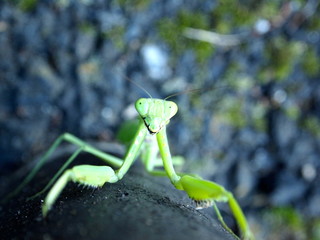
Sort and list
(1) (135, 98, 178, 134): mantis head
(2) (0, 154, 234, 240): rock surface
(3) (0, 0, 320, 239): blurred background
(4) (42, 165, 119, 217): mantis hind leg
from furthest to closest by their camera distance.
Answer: (3) (0, 0, 320, 239): blurred background
(1) (135, 98, 178, 134): mantis head
(4) (42, 165, 119, 217): mantis hind leg
(2) (0, 154, 234, 240): rock surface

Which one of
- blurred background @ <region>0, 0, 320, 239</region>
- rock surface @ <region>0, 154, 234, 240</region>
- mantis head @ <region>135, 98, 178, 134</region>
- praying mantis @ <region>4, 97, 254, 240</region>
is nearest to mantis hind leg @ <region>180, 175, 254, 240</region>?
praying mantis @ <region>4, 97, 254, 240</region>

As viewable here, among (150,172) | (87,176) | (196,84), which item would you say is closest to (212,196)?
(87,176)

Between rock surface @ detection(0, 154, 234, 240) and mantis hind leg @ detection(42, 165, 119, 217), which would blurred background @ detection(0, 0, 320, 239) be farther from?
rock surface @ detection(0, 154, 234, 240)

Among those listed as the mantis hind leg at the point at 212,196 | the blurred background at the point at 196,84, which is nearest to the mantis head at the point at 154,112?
the mantis hind leg at the point at 212,196

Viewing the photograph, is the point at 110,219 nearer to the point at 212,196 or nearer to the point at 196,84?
the point at 212,196

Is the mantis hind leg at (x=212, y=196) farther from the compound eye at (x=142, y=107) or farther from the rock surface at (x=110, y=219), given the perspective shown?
the compound eye at (x=142, y=107)

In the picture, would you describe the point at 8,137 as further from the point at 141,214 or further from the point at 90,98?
the point at 141,214
